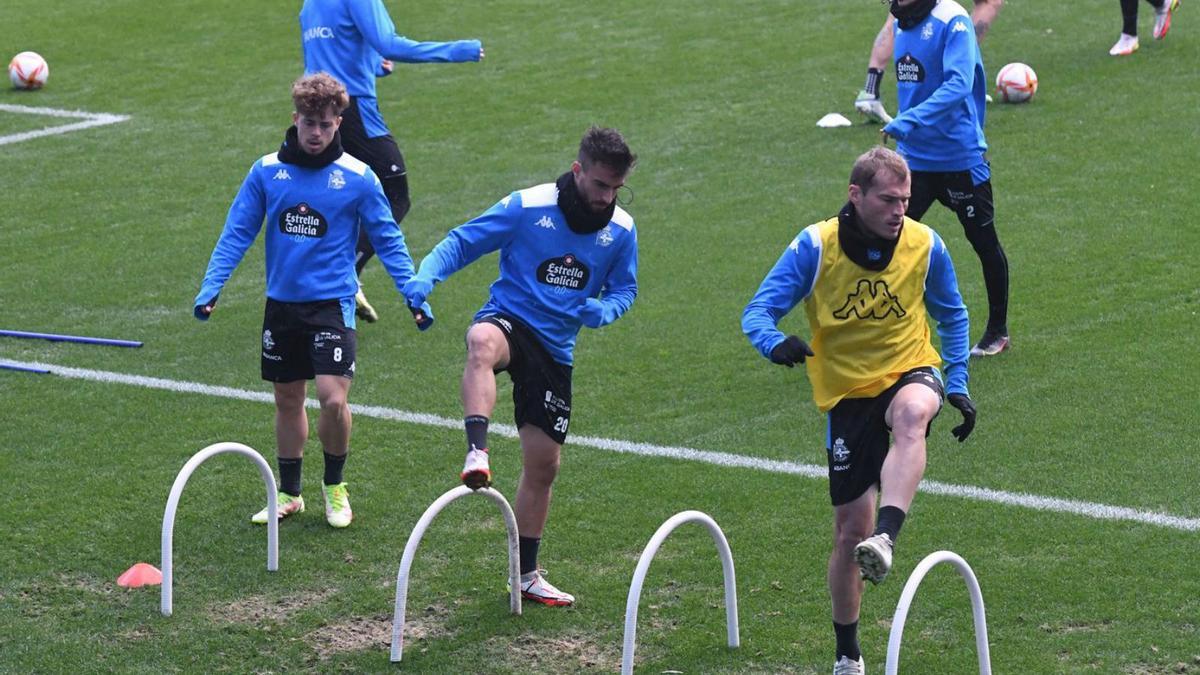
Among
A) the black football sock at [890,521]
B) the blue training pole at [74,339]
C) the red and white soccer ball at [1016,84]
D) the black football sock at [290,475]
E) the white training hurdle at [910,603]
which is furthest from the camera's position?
the red and white soccer ball at [1016,84]

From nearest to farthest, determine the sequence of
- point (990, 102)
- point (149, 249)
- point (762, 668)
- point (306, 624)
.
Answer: point (762, 668) → point (306, 624) → point (149, 249) → point (990, 102)

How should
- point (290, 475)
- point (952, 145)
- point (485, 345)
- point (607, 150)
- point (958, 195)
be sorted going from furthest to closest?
point (958, 195), point (952, 145), point (290, 475), point (485, 345), point (607, 150)

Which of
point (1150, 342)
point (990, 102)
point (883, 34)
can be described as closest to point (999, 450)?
point (1150, 342)

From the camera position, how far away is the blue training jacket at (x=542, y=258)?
7.40 m

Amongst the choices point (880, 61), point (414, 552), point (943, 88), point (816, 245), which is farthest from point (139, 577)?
point (880, 61)

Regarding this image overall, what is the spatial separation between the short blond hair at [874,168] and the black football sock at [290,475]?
3503mm

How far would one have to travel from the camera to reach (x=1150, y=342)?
10.6 m

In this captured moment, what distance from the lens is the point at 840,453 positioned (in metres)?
6.60

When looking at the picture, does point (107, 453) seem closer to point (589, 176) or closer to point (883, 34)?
point (589, 176)

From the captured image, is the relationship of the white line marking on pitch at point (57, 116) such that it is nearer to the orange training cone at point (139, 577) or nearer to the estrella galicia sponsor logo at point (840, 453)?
the orange training cone at point (139, 577)

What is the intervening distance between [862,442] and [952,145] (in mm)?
4410

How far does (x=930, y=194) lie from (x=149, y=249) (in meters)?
6.46

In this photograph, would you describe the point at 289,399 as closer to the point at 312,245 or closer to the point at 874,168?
the point at 312,245

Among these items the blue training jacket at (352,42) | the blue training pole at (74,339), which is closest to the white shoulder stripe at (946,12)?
the blue training jacket at (352,42)
